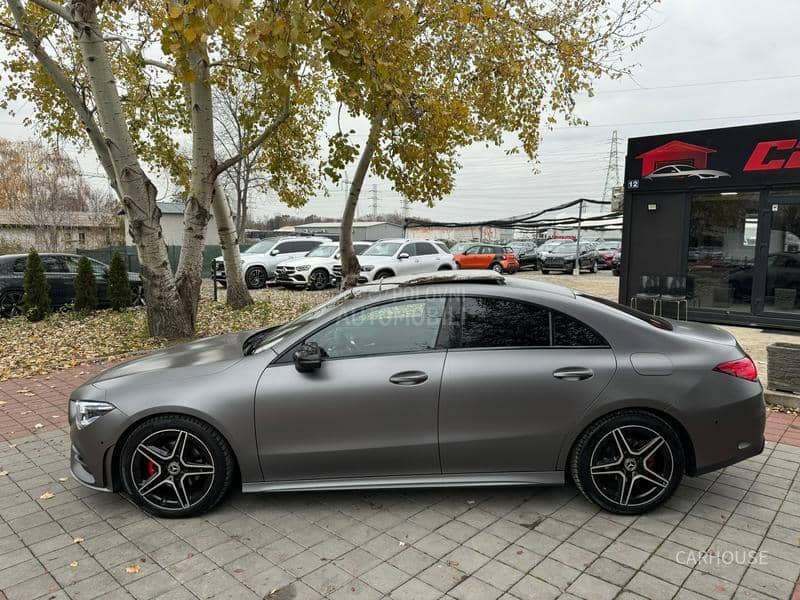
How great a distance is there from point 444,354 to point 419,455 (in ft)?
2.12

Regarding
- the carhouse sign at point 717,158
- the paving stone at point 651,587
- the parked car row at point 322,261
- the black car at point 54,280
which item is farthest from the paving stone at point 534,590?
the black car at point 54,280

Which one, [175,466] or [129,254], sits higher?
[129,254]

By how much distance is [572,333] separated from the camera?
3346 millimetres

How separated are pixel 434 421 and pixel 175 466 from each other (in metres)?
1.63

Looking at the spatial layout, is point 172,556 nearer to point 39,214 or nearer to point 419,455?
point 419,455

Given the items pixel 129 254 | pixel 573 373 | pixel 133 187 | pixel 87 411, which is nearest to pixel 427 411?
pixel 573 373

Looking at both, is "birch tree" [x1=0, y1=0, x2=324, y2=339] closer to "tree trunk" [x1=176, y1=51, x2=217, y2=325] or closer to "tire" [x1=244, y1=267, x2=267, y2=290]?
"tree trunk" [x1=176, y1=51, x2=217, y2=325]

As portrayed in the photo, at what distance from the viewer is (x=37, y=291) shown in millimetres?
10805

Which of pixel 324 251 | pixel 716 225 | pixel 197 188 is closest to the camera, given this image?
Result: pixel 197 188

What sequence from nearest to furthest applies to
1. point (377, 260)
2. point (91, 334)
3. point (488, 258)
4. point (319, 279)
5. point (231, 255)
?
point (91, 334) < point (231, 255) < point (377, 260) < point (319, 279) < point (488, 258)

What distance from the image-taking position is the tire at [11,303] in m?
11.3

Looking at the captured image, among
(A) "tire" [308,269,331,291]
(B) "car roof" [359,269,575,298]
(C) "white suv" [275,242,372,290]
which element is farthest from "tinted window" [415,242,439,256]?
(B) "car roof" [359,269,575,298]

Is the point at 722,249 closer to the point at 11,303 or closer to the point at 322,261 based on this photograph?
the point at 322,261

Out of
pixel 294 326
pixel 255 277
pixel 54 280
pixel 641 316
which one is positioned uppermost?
pixel 641 316
